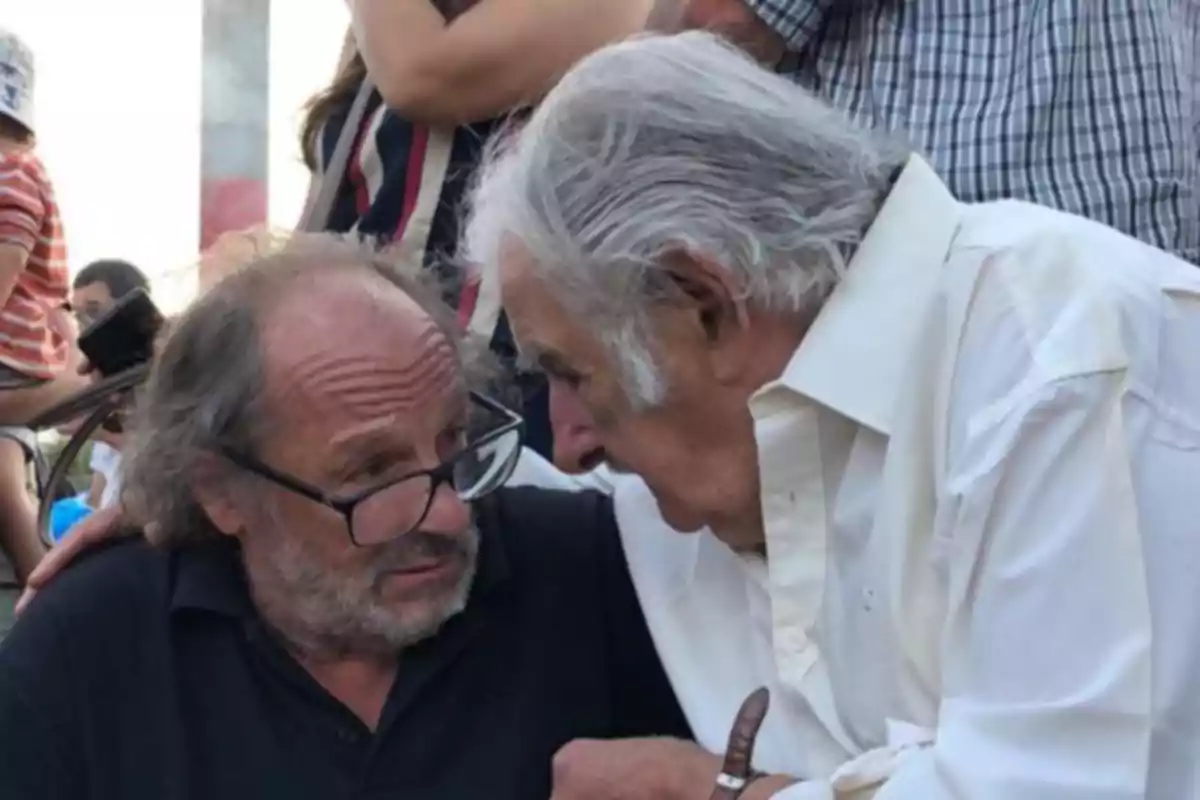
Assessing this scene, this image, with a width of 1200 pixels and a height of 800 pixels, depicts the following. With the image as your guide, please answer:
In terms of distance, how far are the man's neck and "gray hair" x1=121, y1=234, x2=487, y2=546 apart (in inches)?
9.0

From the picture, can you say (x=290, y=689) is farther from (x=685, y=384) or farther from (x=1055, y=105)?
(x=1055, y=105)

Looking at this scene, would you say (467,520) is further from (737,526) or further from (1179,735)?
(1179,735)

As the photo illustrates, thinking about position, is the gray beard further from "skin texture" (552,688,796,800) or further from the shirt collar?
the shirt collar

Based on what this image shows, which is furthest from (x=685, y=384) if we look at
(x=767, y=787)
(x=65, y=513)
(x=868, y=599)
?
(x=65, y=513)

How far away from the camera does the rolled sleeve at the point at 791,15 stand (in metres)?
2.06

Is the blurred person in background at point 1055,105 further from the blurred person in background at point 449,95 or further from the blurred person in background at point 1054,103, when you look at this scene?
the blurred person in background at point 449,95

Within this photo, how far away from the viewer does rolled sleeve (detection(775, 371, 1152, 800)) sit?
56.9 inches

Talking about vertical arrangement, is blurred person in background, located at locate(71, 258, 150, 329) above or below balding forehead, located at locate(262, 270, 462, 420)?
below

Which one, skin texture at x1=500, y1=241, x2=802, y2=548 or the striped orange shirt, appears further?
the striped orange shirt

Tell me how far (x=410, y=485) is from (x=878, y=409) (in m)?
0.64

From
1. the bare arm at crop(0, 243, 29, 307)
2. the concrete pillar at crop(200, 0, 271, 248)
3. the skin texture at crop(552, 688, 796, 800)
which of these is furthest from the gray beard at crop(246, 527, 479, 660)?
the concrete pillar at crop(200, 0, 271, 248)

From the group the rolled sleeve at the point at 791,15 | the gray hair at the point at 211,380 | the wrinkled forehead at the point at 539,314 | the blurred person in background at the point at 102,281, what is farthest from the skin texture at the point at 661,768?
the blurred person in background at the point at 102,281

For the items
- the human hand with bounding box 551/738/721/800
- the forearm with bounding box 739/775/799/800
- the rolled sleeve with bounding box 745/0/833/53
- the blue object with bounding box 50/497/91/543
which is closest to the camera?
the forearm with bounding box 739/775/799/800

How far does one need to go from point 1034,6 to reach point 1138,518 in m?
0.77
